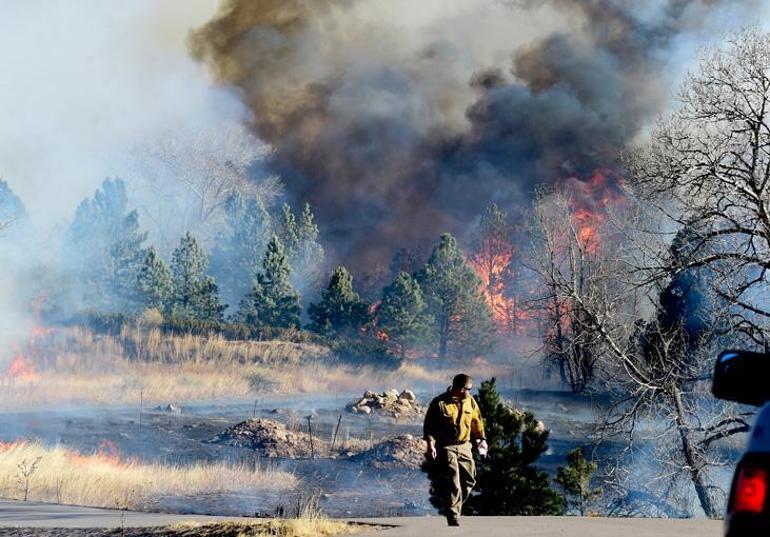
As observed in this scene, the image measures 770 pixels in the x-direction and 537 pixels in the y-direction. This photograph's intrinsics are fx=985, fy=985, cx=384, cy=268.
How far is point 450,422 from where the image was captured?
1127cm

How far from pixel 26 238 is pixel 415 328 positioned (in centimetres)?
2399

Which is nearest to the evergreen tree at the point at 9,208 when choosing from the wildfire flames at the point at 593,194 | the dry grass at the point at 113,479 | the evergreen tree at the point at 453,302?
the evergreen tree at the point at 453,302

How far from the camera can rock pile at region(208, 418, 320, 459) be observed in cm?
3222

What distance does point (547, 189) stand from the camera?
91438 millimetres

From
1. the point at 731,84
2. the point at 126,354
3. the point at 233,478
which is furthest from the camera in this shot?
the point at 126,354

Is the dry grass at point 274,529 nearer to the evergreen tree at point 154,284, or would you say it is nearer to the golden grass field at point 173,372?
the golden grass field at point 173,372

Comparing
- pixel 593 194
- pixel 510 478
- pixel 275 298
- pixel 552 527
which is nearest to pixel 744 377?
pixel 552 527

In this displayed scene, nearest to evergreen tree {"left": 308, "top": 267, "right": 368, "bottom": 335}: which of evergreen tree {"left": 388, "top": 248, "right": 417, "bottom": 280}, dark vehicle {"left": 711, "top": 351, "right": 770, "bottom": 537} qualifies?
evergreen tree {"left": 388, "top": 248, "right": 417, "bottom": 280}

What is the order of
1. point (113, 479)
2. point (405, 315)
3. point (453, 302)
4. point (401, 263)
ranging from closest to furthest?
point (113, 479) → point (405, 315) → point (453, 302) → point (401, 263)

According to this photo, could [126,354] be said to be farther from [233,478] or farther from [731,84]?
[731,84]

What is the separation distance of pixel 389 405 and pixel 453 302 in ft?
61.7

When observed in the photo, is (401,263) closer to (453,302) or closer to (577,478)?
(453,302)

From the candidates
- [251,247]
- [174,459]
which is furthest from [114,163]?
[174,459]

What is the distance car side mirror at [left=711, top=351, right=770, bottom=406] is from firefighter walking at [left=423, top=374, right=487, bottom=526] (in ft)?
25.8
